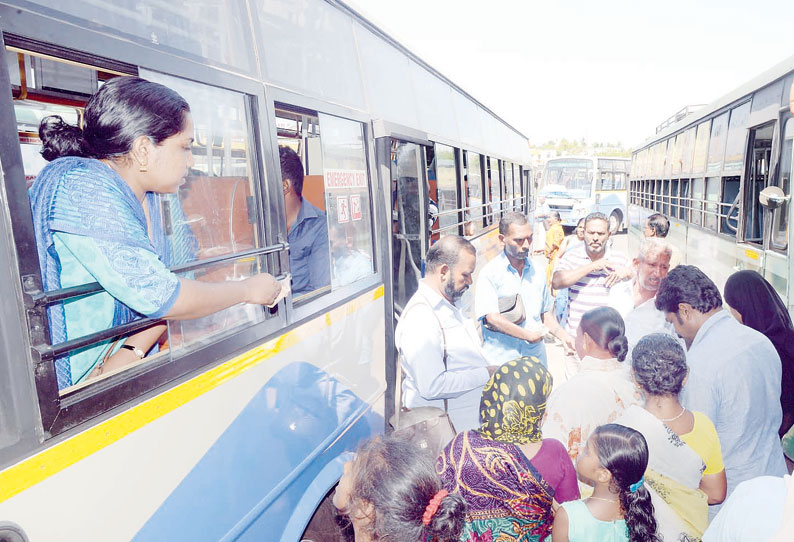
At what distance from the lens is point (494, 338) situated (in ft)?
13.3

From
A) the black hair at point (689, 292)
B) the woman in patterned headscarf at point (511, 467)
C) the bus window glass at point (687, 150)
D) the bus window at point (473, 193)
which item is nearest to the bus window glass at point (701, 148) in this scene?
the bus window glass at point (687, 150)

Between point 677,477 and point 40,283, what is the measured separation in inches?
96.0

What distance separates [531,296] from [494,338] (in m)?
0.47

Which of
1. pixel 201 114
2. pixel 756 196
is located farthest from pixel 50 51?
pixel 756 196

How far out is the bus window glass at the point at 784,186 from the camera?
4.95 m

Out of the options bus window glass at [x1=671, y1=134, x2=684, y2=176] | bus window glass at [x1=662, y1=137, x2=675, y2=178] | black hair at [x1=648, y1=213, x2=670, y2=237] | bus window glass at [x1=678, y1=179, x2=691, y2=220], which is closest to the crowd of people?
black hair at [x1=648, y1=213, x2=670, y2=237]

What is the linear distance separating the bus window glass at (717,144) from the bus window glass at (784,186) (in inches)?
88.3

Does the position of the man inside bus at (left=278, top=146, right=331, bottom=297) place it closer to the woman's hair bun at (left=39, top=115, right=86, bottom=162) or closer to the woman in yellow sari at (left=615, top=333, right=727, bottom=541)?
the woman's hair bun at (left=39, top=115, right=86, bottom=162)

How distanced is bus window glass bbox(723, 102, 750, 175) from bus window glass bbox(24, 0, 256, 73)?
5.91 m

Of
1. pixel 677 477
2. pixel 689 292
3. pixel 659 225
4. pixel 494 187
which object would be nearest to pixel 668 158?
pixel 494 187

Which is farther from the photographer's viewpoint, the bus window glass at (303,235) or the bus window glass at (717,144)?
the bus window glass at (717,144)

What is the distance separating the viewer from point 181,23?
192 cm

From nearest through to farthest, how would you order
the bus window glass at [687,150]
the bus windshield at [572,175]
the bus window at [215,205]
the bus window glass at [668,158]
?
the bus window at [215,205]
the bus window glass at [687,150]
the bus window glass at [668,158]
the bus windshield at [572,175]

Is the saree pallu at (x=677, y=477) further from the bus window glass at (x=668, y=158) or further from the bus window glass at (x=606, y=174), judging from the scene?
the bus window glass at (x=606, y=174)
